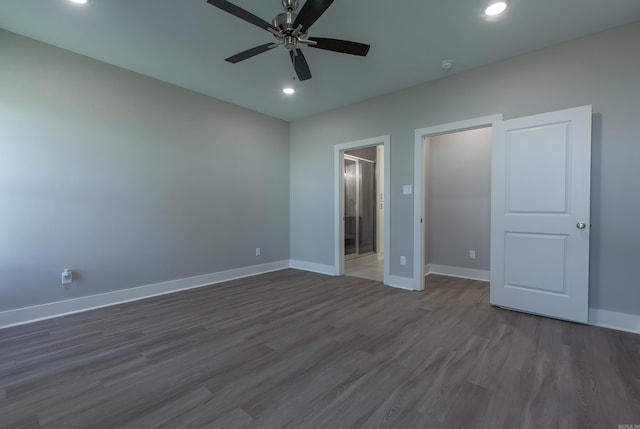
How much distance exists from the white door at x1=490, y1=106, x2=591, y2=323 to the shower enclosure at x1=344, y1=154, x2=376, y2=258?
3037 mm

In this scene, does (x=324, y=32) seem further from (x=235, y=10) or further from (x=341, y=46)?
(x=235, y=10)

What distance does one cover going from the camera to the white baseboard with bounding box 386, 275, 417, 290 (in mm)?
3765

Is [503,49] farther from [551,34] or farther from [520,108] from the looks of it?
[520,108]

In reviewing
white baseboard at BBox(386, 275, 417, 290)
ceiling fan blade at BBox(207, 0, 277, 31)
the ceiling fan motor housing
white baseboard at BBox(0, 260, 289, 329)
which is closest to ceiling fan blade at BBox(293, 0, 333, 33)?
the ceiling fan motor housing

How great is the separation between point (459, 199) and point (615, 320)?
7.71 ft

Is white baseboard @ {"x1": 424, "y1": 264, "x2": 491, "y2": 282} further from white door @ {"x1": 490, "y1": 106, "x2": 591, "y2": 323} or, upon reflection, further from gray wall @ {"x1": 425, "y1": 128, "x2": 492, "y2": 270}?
white door @ {"x1": 490, "y1": 106, "x2": 591, "y2": 323}

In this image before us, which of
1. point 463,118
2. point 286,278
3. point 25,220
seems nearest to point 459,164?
point 463,118

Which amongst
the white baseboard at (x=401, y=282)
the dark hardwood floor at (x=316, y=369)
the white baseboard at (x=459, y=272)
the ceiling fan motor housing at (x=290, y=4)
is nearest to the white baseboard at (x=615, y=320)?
the dark hardwood floor at (x=316, y=369)

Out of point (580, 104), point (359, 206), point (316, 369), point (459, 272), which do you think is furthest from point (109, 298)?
point (580, 104)

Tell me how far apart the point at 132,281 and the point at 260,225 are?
1.97 m

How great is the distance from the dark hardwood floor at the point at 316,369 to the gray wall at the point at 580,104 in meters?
0.71

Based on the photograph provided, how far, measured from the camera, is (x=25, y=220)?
270 cm

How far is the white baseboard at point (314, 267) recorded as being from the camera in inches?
183

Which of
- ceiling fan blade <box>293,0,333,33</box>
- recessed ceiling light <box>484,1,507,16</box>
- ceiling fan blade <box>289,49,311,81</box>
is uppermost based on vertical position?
recessed ceiling light <box>484,1,507,16</box>
